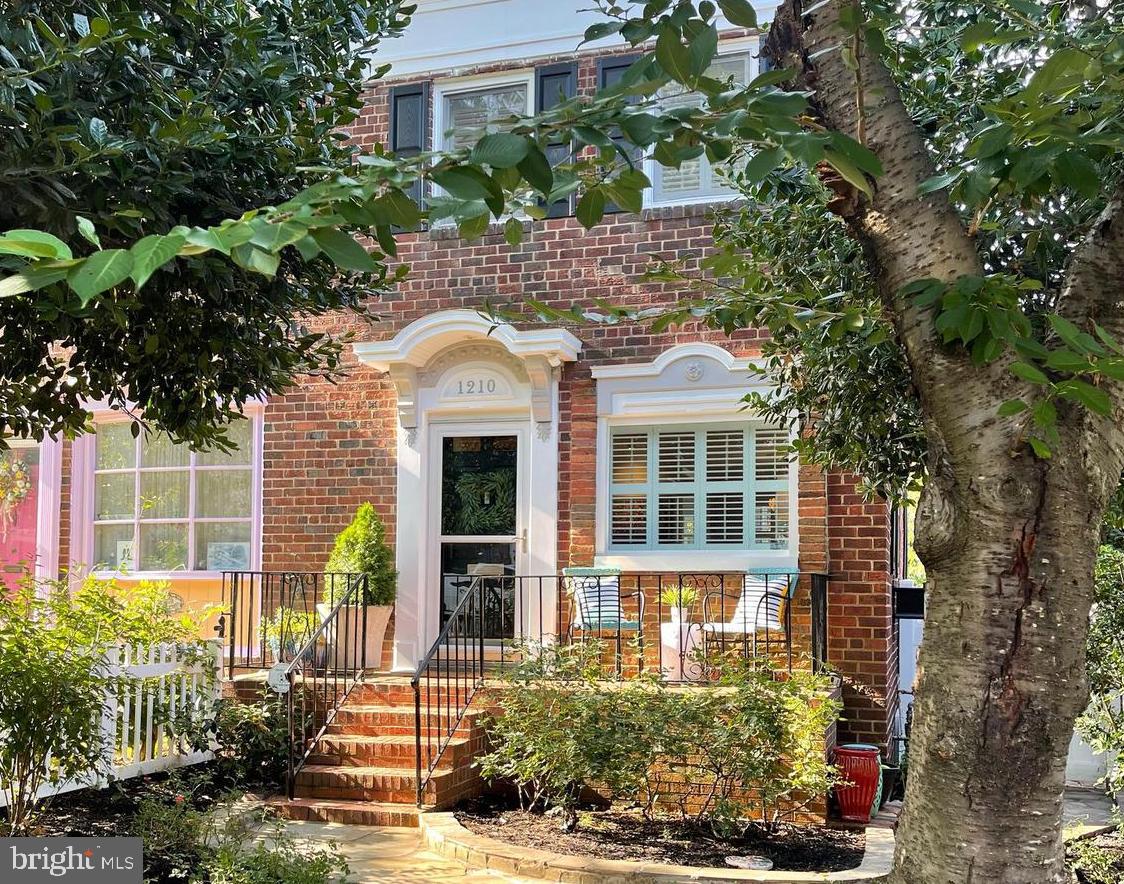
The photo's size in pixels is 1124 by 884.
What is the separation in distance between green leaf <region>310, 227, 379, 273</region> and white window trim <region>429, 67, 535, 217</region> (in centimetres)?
810

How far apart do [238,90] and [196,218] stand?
22.2 inches

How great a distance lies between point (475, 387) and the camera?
30.8 ft

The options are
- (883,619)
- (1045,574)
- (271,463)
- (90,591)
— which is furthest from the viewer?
(271,463)

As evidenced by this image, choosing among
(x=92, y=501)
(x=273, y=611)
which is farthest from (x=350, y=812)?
(x=92, y=501)

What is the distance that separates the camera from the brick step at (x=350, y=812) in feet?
23.0

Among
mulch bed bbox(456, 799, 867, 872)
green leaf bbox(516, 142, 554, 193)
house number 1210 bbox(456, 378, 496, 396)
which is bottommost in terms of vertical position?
mulch bed bbox(456, 799, 867, 872)

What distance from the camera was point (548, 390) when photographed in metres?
9.05

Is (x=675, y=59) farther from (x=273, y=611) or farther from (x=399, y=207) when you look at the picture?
(x=273, y=611)

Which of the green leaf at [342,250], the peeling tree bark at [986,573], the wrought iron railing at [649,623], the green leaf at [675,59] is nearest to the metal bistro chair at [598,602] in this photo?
the wrought iron railing at [649,623]

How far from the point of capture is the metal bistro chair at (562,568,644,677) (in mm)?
8258

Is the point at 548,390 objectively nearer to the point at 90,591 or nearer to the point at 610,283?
the point at 610,283

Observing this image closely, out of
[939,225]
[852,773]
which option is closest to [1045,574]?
[939,225]

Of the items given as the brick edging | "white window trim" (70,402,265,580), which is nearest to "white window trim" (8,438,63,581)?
"white window trim" (70,402,265,580)

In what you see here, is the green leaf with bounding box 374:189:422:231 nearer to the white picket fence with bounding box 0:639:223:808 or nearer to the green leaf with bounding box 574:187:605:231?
the green leaf with bounding box 574:187:605:231
